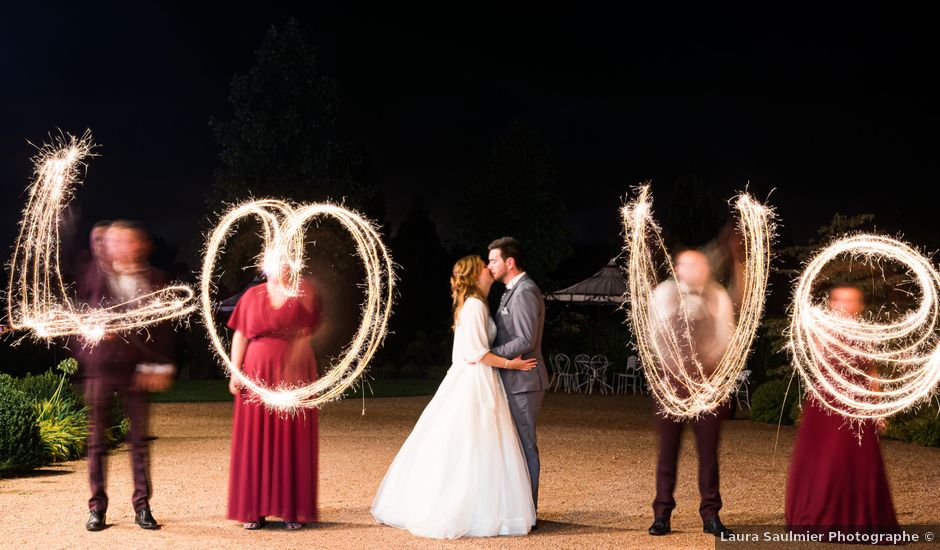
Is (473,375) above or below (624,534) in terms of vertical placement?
above

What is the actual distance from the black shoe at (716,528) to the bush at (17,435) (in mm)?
7384

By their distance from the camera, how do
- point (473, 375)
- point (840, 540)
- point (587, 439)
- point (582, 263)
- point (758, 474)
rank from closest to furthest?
point (840, 540), point (473, 375), point (758, 474), point (587, 439), point (582, 263)

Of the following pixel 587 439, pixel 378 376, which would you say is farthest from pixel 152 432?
pixel 378 376

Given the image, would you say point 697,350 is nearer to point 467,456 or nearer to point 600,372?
point 467,456

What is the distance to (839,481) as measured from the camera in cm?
763

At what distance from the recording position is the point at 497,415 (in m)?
8.08

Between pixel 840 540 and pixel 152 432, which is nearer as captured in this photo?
pixel 840 540

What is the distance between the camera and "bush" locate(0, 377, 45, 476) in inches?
432

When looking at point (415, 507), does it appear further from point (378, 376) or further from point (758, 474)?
point (378, 376)

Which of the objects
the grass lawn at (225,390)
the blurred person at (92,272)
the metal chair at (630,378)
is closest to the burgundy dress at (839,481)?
the blurred person at (92,272)

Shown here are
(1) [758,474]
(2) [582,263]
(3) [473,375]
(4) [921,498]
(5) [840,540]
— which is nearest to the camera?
(5) [840,540]

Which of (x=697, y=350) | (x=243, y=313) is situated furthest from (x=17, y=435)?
(x=697, y=350)

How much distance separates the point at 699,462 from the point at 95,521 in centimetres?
475

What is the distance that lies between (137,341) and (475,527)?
3091mm
